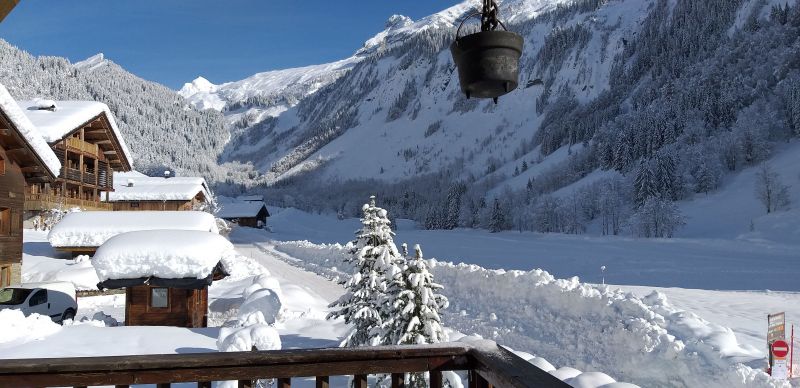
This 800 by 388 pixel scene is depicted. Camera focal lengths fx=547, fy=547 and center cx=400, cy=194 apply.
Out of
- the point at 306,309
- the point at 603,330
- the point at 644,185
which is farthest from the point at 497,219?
the point at 603,330

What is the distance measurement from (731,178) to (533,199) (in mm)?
36924

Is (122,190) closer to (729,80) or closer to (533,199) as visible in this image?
(533,199)

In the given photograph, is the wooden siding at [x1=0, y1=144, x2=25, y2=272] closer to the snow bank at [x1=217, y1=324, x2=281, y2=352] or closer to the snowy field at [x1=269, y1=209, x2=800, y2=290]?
the snow bank at [x1=217, y1=324, x2=281, y2=352]

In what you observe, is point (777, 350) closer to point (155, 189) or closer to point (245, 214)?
point (155, 189)

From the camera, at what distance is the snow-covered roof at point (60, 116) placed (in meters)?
32.2

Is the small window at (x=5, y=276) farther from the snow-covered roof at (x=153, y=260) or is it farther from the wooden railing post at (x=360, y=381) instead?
the wooden railing post at (x=360, y=381)

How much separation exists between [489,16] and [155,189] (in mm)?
53945

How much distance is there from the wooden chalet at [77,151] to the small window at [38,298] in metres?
15.2

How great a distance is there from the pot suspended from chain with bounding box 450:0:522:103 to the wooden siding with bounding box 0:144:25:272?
2402 cm

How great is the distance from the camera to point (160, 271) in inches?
776

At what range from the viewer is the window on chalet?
22.1m

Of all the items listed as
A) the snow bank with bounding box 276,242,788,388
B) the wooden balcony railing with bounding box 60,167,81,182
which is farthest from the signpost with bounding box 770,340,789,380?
the wooden balcony railing with bounding box 60,167,81,182

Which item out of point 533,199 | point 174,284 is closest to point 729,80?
point 533,199

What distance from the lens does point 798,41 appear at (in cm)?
11038
